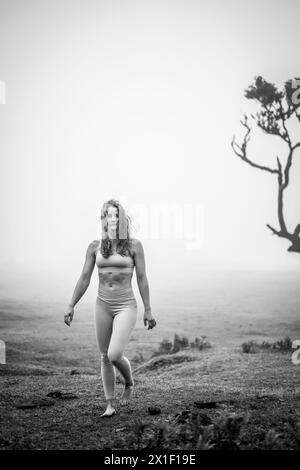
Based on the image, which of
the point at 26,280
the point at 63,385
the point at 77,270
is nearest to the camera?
the point at 63,385

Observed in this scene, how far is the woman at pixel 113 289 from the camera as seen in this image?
5.98 metres

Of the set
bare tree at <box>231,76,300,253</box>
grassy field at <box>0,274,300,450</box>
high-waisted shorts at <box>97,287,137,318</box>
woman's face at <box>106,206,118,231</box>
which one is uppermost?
bare tree at <box>231,76,300,253</box>

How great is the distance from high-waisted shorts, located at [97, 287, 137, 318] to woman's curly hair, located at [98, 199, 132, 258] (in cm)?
54

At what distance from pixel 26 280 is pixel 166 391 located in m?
35.7

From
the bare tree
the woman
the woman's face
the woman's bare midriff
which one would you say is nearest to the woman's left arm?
the woman

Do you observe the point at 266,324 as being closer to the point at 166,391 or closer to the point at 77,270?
the point at 166,391

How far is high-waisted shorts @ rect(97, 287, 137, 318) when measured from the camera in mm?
6035

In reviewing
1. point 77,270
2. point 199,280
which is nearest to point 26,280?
point 77,270

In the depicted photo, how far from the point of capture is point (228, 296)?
121ft

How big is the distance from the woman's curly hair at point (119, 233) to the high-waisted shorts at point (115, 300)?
54 centimetres

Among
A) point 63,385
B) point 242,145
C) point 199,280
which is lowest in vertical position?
point 199,280

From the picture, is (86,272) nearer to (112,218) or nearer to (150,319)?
(112,218)

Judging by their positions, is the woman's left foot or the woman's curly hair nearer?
the woman's curly hair

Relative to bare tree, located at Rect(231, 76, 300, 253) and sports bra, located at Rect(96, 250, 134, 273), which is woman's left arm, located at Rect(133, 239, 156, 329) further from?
bare tree, located at Rect(231, 76, 300, 253)
